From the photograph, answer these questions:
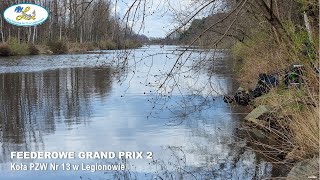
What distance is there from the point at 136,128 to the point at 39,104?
5003 millimetres

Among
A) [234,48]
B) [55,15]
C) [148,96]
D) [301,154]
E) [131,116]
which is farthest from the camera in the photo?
[234,48]

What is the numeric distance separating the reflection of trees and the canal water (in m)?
0.03

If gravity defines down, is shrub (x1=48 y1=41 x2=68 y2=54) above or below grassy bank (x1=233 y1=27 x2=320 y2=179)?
below

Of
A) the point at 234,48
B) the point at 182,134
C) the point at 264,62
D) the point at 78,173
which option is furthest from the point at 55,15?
the point at 234,48

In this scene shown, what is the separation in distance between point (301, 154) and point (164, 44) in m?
2.64

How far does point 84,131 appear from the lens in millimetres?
10562

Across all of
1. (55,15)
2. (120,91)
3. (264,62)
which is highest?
(55,15)

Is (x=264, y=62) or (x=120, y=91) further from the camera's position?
(x=120, y=91)

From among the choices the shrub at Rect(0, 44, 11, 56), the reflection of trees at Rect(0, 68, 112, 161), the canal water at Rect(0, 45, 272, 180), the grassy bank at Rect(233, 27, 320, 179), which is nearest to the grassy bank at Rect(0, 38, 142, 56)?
the shrub at Rect(0, 44, 11, 56)

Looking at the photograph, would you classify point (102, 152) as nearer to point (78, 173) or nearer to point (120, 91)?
point (78, 173)

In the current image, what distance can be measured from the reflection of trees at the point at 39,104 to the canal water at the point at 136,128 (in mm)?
26

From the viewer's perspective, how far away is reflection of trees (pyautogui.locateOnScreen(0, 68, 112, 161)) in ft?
33.4

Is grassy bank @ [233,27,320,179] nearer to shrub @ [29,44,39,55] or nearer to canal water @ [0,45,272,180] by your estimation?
canal water @ [0,45,272,180]

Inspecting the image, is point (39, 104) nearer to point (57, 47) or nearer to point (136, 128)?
point (136, 128)
